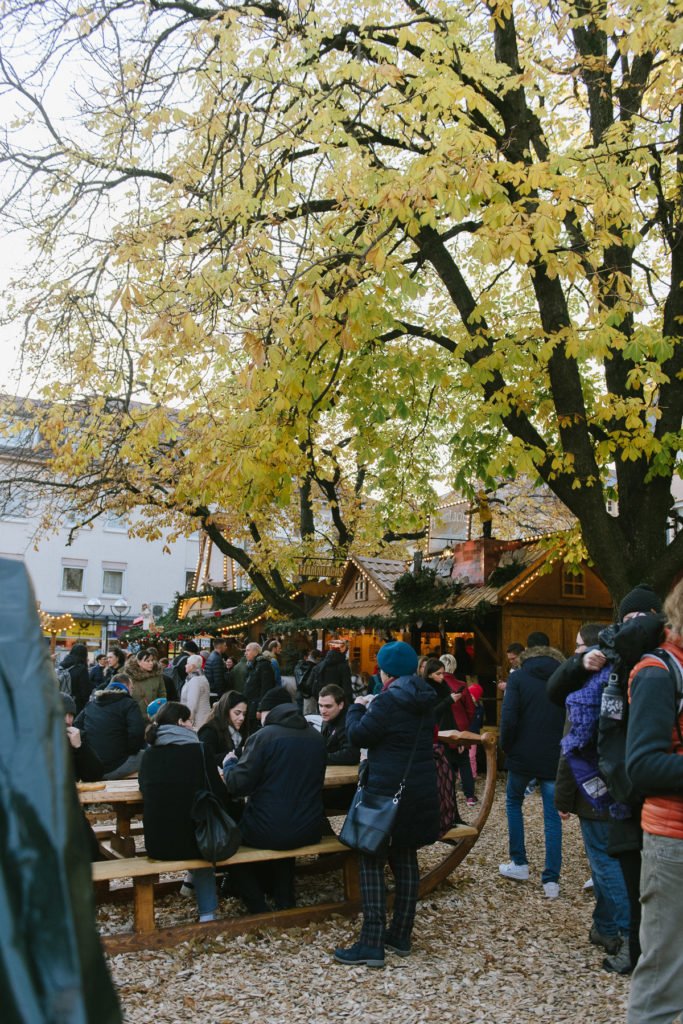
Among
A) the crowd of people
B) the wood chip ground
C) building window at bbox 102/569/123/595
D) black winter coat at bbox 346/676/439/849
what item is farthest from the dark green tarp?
building window at bbox 102/569/123/595

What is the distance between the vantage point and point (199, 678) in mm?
12156

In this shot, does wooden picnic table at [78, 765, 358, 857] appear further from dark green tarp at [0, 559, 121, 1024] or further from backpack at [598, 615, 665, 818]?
dark green tarp at [0, 559, 121, 1024]

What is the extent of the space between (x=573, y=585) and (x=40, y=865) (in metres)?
15.7

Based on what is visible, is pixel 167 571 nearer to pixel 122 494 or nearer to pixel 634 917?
pixel 122 494

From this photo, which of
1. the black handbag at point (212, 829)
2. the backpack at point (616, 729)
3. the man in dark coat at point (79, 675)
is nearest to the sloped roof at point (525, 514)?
the man in dark coat at point (79, 675)

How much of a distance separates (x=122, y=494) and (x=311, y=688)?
19.7 ft

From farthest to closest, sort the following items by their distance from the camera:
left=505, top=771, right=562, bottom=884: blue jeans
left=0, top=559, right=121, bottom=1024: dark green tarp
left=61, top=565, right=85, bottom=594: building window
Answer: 1. left=61, top=565, right=85, bottom=594: building window
2. left=505, top=771, right=562, bottom=884: blue jeans
3. left=0, top=559, right=121, bottom=1024: dark green tarp

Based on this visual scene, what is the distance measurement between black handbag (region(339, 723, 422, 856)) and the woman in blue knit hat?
4cm

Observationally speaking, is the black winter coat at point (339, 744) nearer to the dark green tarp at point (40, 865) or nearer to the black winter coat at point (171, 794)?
the black winter coat at point (171, 794)

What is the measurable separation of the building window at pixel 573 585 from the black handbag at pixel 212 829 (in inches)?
433

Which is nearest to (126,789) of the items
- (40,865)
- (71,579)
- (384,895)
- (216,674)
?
(384,895)

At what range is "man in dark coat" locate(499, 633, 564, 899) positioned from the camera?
24.4 feet

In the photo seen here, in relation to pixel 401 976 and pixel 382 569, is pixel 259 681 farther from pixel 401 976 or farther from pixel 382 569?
pixel 401 976

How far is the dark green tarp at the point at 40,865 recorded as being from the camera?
2.94 feet
